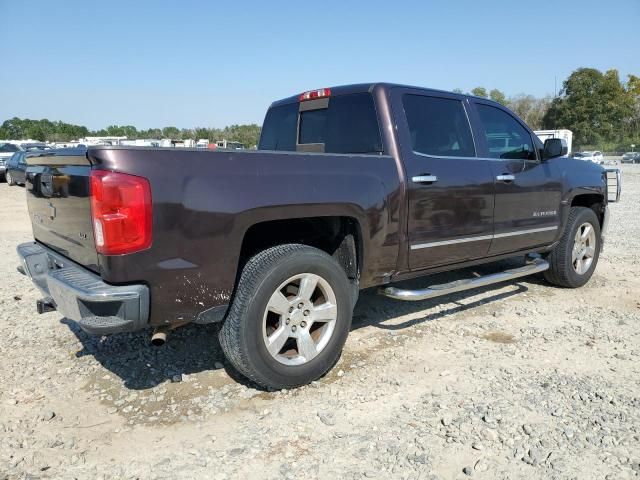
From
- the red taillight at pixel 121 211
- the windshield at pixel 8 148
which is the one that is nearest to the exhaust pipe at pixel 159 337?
the red taillight at pixel 121 211

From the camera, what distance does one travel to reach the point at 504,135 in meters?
4.77

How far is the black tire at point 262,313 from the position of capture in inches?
117

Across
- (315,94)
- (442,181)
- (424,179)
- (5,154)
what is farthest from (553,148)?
(5,154)

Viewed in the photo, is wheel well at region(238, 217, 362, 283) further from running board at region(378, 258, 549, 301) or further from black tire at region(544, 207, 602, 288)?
black tire at region(544, 207, 602, 288)

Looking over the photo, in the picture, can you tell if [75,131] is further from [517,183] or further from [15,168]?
[517,183]

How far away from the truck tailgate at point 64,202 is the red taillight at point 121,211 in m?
0.14

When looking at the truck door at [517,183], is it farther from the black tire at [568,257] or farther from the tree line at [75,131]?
the tree line at [75,131]

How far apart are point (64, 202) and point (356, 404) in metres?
2.08

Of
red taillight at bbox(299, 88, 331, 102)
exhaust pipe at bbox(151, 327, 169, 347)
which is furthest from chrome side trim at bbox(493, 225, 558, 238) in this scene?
exhaust pipe at bbox(151, 327, 169, 347)

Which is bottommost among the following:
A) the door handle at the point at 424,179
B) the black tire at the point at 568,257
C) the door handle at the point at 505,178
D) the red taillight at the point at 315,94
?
the black tire at the point at 568,257

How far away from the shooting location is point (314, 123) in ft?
14.6

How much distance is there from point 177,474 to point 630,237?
865 cm

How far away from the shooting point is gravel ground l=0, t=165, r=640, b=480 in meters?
2.54

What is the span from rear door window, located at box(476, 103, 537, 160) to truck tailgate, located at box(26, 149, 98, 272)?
3.23 metres
